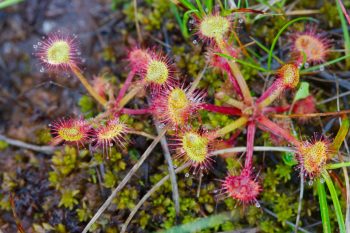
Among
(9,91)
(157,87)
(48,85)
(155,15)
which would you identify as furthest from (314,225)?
(9,91)

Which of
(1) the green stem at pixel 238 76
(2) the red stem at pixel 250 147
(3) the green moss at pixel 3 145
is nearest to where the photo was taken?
(2) the red stem at pixel 250 147

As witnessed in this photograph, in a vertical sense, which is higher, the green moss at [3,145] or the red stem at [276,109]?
the red stem at [276,109]

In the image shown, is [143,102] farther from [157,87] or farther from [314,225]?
[314,225]

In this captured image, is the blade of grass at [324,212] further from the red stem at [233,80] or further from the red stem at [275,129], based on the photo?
the red stem at [233,80]

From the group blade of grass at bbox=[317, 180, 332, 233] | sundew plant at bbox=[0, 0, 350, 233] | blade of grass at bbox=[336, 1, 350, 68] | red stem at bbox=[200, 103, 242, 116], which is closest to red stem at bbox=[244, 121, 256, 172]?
sundew plant at bbox=[0, 0, 350, 233]

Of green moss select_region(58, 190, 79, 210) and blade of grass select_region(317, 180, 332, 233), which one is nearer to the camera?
blade of grass select_region(317, 180, 332, 233)

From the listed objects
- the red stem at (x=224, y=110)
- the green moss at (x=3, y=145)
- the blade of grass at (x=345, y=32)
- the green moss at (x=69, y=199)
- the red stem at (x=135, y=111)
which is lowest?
the green moss at (x=69, y=199)

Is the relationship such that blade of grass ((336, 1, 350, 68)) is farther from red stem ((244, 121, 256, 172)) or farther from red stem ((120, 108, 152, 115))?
red stem ((120, 108, 152, 115))

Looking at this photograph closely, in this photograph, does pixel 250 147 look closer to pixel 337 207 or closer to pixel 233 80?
pixel 233 80

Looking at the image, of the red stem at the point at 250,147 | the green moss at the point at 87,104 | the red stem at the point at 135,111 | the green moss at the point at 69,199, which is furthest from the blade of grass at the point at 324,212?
the green moss at the point at 87,104
